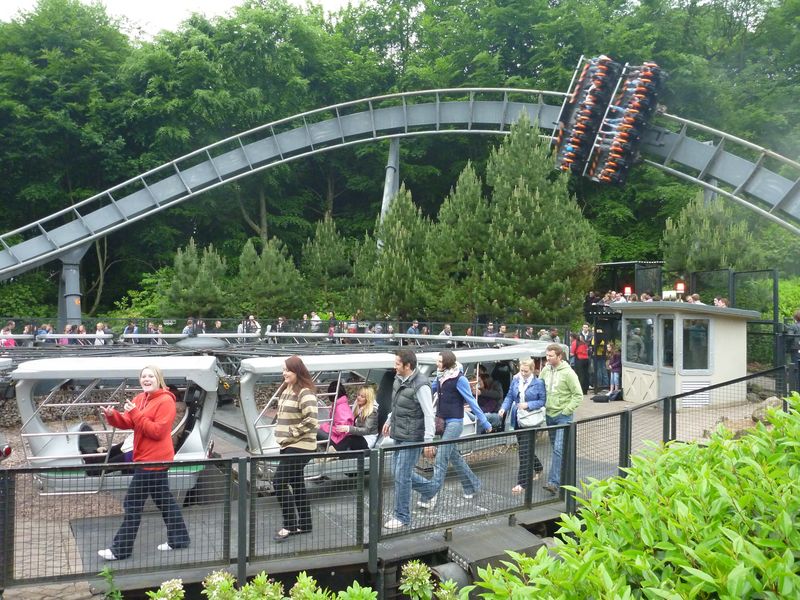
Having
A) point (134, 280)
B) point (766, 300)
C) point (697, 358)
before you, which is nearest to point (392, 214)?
point (766, 300)

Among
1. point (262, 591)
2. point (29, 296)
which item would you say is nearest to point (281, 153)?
point (29, 296)

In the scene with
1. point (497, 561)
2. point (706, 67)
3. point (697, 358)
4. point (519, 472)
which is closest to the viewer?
point (497, 561)

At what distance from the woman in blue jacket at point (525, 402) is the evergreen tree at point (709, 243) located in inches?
701

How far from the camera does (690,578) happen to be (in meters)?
2.45

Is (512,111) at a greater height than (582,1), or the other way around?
(582,1)

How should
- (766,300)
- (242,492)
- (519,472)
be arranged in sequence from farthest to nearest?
(766,300), (519,472), (242,492)

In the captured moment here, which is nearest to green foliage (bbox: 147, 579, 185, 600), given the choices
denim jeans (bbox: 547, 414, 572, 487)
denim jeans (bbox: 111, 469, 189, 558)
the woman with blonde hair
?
denim jeans (bbox: 111, 469, 189, 558)

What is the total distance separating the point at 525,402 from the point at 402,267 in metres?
19.6

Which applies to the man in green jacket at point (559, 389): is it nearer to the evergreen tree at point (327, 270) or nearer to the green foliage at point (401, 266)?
the green foliage at point (401, 266)

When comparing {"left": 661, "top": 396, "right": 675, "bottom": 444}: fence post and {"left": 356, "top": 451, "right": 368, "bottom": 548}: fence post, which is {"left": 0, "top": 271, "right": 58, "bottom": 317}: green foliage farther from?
{"left": 356, "top": 451, "right": 368, "bottom": 548}: fence post

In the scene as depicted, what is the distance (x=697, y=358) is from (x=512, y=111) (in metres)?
20.4

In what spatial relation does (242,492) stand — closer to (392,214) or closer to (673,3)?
(392,214)

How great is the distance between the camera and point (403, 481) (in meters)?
7.00

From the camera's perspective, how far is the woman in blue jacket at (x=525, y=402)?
8.00 metres
